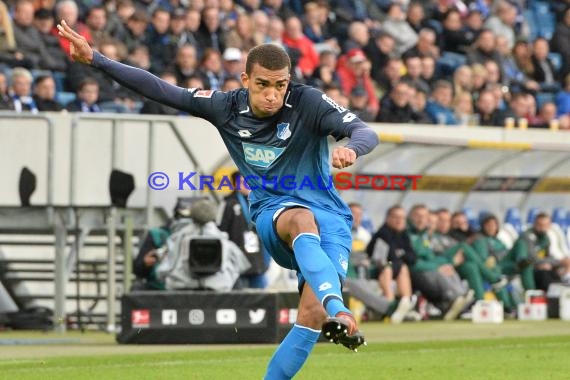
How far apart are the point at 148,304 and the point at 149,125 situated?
2.64 metres

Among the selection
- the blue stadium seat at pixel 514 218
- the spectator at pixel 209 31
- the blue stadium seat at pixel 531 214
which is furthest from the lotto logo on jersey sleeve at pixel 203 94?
the blue stadium seat at pixel 531 214

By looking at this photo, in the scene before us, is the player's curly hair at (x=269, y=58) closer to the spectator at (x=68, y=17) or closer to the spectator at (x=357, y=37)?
the spectator at (x=68, y=17)

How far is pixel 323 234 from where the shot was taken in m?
8.34

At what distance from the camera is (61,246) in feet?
56.2

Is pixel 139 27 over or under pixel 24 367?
over

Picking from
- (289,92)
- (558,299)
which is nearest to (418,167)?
(558,299)

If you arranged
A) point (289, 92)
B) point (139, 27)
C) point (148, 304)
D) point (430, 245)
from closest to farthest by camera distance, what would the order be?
point (289, 92) < point (148, 304) < point (139, 27) < point (430, 245)

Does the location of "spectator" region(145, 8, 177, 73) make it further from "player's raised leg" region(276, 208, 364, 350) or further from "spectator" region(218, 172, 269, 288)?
"player's raised leg" region(276, 208, 364, 350)

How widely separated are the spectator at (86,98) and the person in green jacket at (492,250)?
253 inches

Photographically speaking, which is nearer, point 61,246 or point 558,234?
point 61,246

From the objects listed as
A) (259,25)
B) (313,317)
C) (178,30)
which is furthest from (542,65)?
(313,317)

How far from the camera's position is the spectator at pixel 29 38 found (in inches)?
733

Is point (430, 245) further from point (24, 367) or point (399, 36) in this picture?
point (24, 367)

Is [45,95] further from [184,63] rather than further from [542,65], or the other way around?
[542,65]
